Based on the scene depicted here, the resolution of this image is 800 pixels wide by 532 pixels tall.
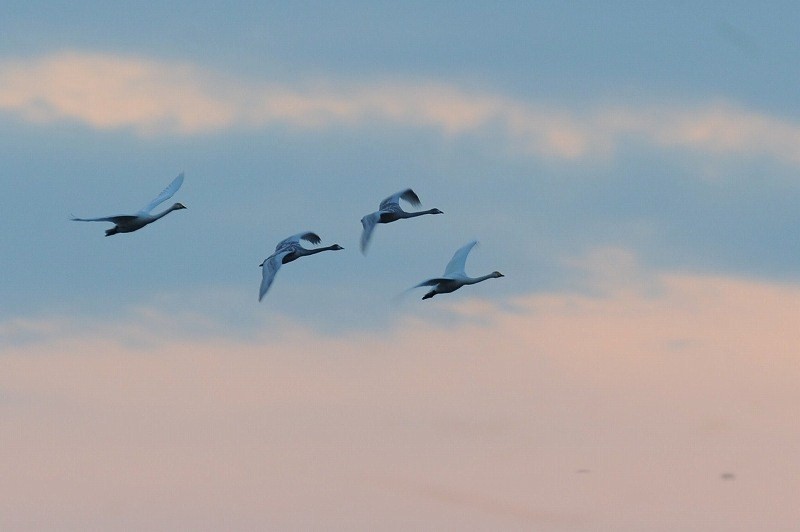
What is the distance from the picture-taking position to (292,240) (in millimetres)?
139875

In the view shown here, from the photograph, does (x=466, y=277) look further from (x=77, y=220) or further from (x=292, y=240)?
(x=77, y=220)

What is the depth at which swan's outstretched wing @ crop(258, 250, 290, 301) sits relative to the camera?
122 meters

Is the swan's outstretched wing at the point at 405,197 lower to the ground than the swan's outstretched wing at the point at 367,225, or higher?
higher

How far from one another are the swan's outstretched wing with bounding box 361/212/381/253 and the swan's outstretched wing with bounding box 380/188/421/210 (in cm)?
343

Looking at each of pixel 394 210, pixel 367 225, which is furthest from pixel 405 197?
pixel 367 225

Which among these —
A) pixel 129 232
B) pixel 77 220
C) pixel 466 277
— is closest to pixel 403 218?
pixel 466 277

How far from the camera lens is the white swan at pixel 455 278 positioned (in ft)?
411

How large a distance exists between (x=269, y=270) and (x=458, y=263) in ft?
39.9

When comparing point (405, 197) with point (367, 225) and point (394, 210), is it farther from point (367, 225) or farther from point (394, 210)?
point (367, 225)

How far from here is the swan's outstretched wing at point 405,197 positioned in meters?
135

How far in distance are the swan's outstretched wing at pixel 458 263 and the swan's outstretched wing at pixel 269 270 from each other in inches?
418

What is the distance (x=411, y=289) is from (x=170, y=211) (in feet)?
94.9

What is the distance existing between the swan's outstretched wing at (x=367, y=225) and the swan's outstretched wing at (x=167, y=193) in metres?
13.8

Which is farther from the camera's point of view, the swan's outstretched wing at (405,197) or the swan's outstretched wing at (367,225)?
the swan's outstretched wing at (405,197)
